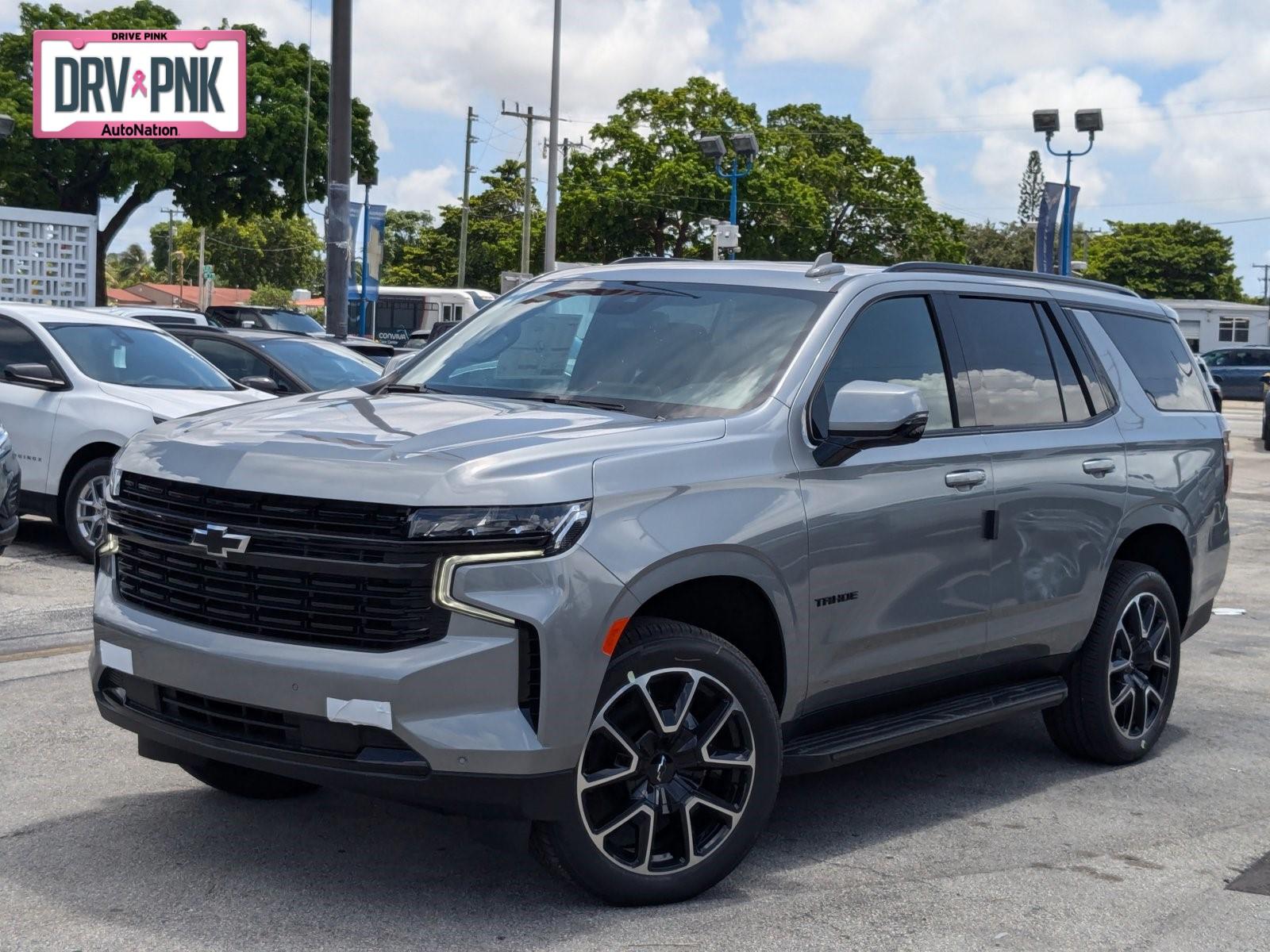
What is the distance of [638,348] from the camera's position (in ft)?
16.9

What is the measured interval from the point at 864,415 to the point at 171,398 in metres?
7.08

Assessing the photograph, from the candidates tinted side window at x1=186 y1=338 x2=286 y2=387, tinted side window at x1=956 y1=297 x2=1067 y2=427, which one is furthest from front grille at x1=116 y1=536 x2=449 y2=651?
tinted side window at x1=186 y1=338 x2=286 y2=387

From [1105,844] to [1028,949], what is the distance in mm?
1128

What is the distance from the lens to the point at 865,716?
5090 mm

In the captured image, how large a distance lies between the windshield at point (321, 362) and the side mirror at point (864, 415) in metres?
8.73

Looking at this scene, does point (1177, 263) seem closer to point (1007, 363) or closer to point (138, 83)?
point (138, 83)

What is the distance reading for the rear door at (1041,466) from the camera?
18.1 feet

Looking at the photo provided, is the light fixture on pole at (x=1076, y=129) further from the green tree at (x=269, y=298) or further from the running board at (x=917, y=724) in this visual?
the green tree at (x=269, y=298)

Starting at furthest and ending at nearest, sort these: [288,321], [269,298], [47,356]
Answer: [269,298], [288,321], [47,356]

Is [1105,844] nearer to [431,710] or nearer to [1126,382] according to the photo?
[1126,382]

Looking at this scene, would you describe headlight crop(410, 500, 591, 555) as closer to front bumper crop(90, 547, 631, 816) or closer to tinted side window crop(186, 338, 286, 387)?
front bumper crop(90, 547, 631, 816)

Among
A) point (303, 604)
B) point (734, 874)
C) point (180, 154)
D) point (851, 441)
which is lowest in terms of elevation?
point (734, 874)

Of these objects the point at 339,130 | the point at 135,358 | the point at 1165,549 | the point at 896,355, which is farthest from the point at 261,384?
the point at 896,355

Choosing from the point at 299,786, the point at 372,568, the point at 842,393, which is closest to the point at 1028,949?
the point at 842,393
